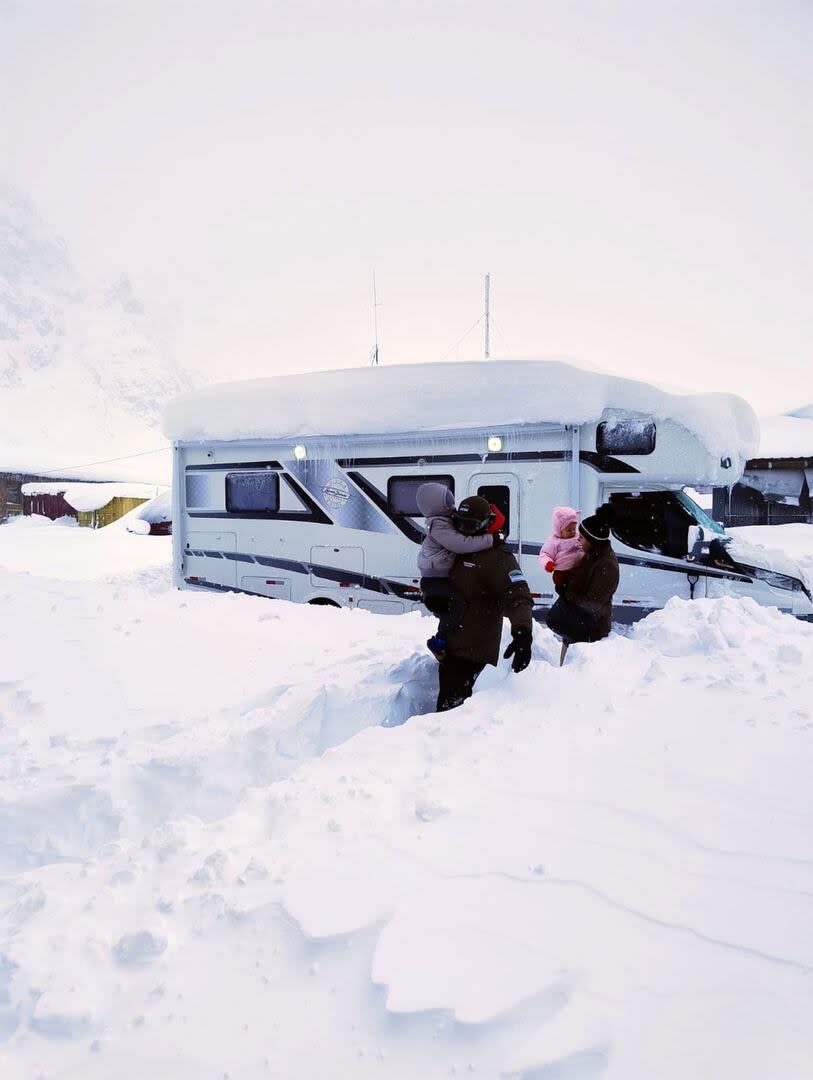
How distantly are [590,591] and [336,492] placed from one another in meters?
4.24

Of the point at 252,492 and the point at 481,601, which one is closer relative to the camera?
the point at 481,601

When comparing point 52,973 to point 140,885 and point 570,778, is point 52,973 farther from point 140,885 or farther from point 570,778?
point 570,778

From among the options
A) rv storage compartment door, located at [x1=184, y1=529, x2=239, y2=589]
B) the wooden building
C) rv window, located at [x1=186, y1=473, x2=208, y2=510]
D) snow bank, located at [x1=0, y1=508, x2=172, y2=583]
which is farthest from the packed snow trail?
the wooden building

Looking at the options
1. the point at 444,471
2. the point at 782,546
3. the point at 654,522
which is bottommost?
the point at 782,546

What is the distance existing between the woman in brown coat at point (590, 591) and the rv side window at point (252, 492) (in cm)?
478

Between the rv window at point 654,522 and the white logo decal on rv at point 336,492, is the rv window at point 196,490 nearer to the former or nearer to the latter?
the white logo decal on rv at point 336,492

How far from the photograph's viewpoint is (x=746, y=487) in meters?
22.8

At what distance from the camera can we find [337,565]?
8586 mm

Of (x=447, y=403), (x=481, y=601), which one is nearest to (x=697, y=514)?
(x=447, y=403)

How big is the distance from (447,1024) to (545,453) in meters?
6.57

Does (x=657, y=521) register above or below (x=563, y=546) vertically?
above

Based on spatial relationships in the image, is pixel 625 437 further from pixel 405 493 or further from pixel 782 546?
pixel 782 546

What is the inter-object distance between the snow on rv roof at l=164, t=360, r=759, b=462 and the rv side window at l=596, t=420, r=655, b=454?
0.54 feet

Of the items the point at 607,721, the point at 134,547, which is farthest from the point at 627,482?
the point at 134,547
